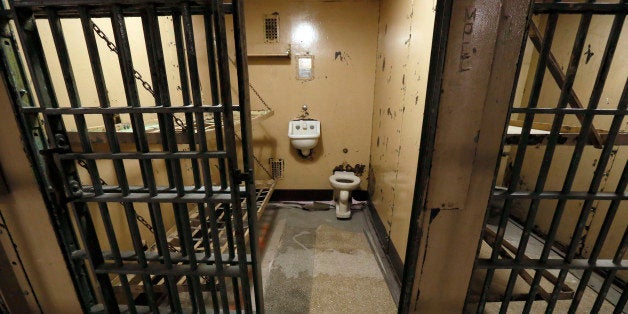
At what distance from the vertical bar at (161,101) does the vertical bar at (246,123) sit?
13.0 inches

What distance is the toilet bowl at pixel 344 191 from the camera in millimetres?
3090

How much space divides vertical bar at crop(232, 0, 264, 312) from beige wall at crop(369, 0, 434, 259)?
121 centimetres

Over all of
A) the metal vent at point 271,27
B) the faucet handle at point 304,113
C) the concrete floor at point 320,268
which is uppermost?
the metal vent at point 271,27

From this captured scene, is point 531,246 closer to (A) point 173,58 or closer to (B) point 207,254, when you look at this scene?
(B) point 207,254

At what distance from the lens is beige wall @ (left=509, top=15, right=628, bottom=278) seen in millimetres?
1927

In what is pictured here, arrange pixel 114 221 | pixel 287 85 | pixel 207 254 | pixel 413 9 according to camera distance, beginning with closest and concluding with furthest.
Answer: pixel 207 254 → pixel 114 221 → pixel 413 9 → pixel 287 85

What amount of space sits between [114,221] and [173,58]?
1.83 m

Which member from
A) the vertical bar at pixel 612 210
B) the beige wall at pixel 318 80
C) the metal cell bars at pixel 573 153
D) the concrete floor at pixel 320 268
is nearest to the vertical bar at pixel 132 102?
the concrete floor at pixel 320 268

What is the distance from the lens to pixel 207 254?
1294 mm

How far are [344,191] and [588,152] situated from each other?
7.68 ft

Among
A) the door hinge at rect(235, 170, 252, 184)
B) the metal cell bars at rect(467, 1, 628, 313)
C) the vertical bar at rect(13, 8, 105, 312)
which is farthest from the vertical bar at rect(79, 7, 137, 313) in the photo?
the metal cell bars at rect(467, 1, 628, 313)

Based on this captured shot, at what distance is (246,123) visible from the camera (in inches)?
43.1

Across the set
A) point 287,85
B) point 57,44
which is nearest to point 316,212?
point 287,85

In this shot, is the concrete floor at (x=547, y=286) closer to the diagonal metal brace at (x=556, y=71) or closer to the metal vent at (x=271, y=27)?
the diagonal metal brace at (x=556, y=71)
